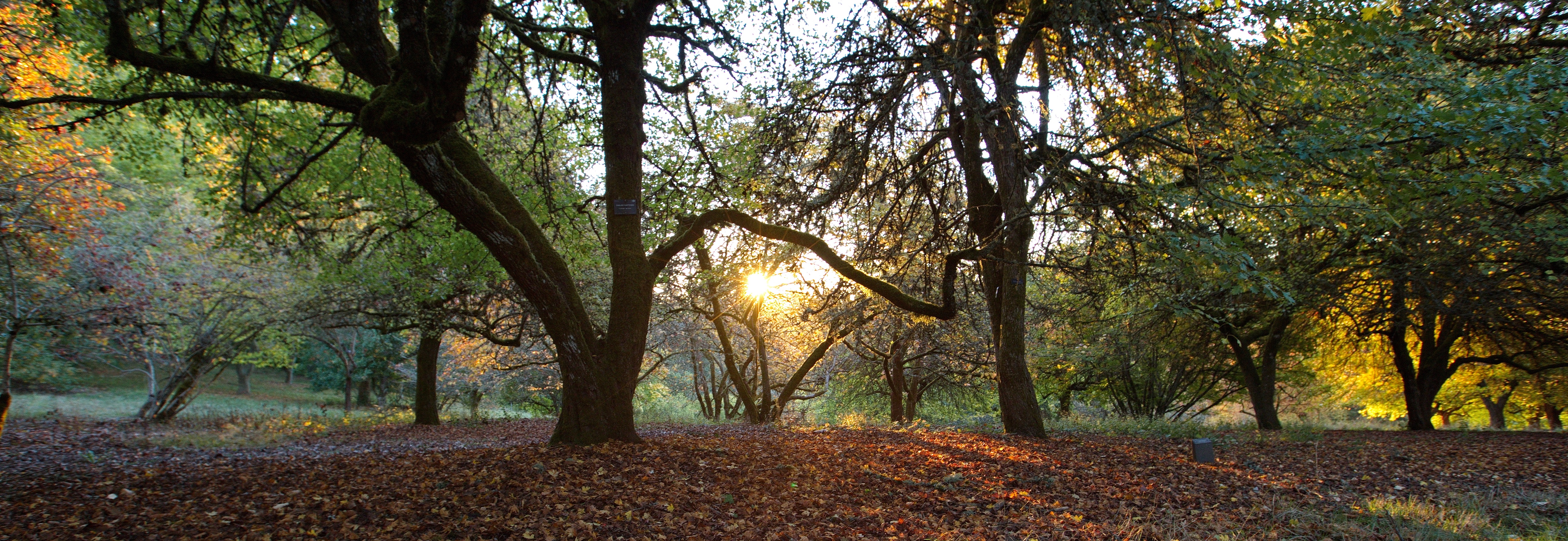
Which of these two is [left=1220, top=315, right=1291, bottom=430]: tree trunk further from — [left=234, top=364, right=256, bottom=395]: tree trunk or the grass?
[left=234, top=364, right=256, bottom=395]: tree trunk

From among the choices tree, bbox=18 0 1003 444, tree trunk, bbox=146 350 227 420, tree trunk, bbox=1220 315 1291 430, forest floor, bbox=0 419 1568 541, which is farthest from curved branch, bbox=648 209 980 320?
tree trunk, bbox=146 350 227 420

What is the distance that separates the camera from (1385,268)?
9.05 meters

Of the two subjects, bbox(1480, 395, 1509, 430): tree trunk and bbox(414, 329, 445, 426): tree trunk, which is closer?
bbox(414, 329, 445, 426): tree trunk

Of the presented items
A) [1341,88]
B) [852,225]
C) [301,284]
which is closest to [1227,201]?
[1341,88]

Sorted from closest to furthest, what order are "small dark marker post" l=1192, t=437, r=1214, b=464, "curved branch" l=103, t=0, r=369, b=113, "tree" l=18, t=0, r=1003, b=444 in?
"tree" l=18, t=0, r=1003, b=444
"curved branch" l=103, t=0, r=369, b=113
"small dark marker post" l=1192, t=437, r=1214, b=464

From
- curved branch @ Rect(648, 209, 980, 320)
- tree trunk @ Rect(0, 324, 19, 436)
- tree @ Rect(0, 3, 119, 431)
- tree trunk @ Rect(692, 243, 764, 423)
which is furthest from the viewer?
tree trunk @ Rect(692, 243, 764, 423)

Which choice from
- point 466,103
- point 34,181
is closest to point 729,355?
point 466,103

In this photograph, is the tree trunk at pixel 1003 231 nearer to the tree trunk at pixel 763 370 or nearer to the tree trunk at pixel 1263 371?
the tree trunk at pixel 1263 371

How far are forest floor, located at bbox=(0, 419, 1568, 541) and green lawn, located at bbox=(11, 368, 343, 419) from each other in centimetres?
883

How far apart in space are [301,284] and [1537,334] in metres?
22.2

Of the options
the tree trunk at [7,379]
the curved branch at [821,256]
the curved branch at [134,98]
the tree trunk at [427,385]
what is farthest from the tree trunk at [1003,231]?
Answer: the tree trunk at [427,385]

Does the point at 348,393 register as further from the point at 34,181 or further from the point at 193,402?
the point at 34,181

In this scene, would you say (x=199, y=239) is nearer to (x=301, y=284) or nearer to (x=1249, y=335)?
(x=301, y=284)

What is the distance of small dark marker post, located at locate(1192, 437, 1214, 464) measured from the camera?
711 cm
